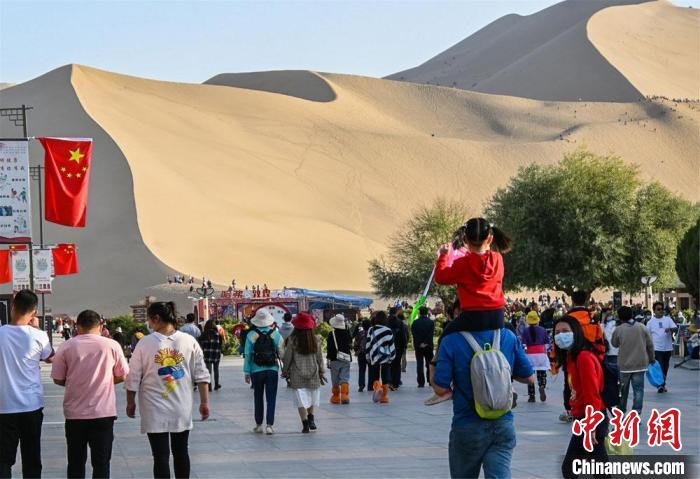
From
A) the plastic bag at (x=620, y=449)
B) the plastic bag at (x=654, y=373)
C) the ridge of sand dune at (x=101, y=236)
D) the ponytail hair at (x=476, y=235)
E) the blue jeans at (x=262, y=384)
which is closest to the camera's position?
the ponytail hair at (x=476, y=235)

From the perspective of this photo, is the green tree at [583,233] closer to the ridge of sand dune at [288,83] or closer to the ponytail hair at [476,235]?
the ponytail hair at [476,235]

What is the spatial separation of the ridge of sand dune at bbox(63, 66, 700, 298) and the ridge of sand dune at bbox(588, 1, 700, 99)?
21.2 metres

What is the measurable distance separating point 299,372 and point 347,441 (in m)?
1.64

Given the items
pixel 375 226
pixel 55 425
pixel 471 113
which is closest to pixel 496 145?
pixel 471 113

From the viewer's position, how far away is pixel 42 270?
3316cm

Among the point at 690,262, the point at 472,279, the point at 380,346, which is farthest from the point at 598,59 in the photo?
the point at 472,279

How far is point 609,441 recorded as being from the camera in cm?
951

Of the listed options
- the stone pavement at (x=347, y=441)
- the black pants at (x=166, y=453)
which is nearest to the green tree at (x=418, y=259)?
the stone pavement at (x=347, y=441)

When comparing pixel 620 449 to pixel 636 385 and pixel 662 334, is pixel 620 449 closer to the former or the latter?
pixel 636 385

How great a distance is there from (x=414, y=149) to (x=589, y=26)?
64.3 m

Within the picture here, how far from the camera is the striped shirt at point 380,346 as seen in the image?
20.2 metres

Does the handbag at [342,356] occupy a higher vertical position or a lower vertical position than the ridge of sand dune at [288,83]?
lower

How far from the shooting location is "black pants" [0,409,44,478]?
971cm

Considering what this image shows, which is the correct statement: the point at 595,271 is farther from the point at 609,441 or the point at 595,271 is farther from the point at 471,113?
the point at 471,113
